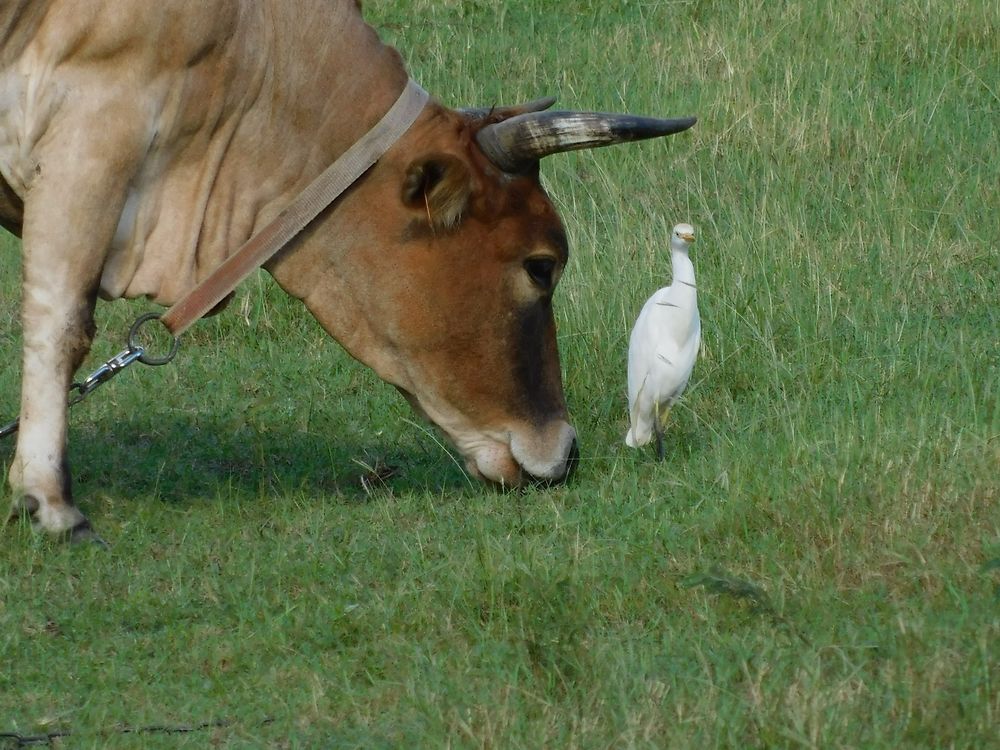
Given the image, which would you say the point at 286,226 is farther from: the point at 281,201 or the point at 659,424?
the point at 659,424

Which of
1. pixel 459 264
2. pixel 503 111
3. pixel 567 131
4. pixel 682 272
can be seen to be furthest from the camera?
pixel 682 272

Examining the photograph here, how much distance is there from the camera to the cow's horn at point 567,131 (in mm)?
4789

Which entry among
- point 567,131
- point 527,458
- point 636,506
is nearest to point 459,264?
point 567,131

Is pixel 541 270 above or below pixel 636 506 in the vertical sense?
above

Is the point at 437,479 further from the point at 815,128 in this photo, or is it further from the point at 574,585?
the point at 815,128

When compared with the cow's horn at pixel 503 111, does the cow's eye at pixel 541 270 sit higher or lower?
lower

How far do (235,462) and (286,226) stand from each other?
1.34 metres

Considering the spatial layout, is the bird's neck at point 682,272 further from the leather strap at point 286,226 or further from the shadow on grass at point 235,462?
the leather strap at point 286,226

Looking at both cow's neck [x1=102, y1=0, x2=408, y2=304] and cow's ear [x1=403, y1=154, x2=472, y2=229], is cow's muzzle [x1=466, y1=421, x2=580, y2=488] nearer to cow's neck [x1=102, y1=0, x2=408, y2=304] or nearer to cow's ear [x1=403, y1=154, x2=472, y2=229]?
cow's ear [x1=403, y1=154, x2=472, y2=229]

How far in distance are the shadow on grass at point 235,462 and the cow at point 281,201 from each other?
0.60m

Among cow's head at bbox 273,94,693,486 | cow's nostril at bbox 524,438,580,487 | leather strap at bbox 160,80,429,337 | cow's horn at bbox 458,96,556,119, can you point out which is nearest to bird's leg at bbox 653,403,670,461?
cow's nostril at bbox 524,438,580,487

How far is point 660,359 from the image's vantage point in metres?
5.59

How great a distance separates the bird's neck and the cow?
2.76 ft

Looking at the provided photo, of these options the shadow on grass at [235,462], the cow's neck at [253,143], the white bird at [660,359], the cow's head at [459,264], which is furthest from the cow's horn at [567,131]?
the shadow on grass at [235,462]
